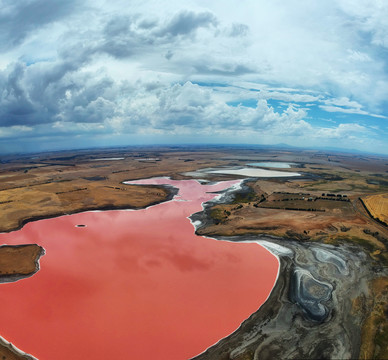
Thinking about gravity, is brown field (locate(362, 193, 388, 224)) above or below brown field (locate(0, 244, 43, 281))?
above

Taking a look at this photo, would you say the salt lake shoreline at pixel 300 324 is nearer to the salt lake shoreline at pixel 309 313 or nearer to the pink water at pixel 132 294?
the salt lake shoreline at pixel 309 313

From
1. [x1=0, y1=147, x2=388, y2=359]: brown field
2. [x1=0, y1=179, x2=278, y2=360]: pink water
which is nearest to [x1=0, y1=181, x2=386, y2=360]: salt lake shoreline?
[x1=0, y1=179, x2=278, y2=360]: pink water

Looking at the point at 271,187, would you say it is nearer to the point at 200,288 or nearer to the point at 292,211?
the point at 292,211

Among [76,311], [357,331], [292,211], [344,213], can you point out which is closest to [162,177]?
[292,211]

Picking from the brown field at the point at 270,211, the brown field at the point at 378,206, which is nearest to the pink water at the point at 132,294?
the brown field at the point at 270,211

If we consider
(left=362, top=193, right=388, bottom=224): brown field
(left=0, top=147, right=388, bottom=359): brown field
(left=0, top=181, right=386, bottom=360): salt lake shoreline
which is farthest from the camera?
(left=362, top=193, right=388, bottom=224): brown field

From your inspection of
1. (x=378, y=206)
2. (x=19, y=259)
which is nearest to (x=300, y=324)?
(x=19, y=259)

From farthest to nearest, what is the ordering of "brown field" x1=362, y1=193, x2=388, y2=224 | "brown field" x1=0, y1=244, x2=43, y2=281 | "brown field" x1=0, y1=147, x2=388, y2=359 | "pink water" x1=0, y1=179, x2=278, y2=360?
1. "brown field" x1=362, y1=193, x2=388, y2=224
2. "brown field" x1=0, y1=147, x2=388, y2=359
3. "brown field" x1=0, y1=244, x2=43, y2=281
4. "pink water" x1=0, y1=179, x2=278, y2=360

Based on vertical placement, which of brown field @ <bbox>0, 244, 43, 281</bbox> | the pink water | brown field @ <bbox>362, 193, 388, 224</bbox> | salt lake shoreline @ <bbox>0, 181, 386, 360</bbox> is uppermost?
brown field @ <bbox>362, 193, 388, 224</bbox>

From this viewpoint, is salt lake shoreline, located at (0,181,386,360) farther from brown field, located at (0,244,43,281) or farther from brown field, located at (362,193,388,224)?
brown field, located at (362,193,388,224)

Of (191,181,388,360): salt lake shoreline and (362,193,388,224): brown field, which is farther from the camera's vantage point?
(362,193,388,224): brown field
